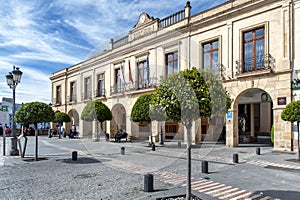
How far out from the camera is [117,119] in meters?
22.8

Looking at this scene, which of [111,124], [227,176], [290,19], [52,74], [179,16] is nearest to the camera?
[227,176]

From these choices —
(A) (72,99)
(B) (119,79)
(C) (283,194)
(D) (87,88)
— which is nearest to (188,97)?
(C) (283,194)

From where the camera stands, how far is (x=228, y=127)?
13.9m

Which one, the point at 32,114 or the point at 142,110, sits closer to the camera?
the point at 32,114

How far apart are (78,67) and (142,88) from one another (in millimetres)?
12897

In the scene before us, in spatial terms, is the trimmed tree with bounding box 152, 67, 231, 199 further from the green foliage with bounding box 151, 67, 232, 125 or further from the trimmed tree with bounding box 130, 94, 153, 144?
the trimmed tree with bounding box 130, 94, 153, 144

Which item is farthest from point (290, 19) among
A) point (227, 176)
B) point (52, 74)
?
point (52, 74)

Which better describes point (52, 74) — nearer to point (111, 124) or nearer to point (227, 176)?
point (111, 124)

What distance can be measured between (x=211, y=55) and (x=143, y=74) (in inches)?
236

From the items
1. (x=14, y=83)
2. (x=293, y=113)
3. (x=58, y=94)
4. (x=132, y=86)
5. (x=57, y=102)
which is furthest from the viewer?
(x=58, y=94)

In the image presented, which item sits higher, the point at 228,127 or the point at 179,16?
the point at 179,16

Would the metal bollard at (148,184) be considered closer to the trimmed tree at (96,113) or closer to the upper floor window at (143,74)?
the upper floor window at (143,74)

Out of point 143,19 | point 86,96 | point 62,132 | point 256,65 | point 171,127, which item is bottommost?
point 62,132

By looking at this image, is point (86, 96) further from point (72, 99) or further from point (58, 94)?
point (58, 94)
